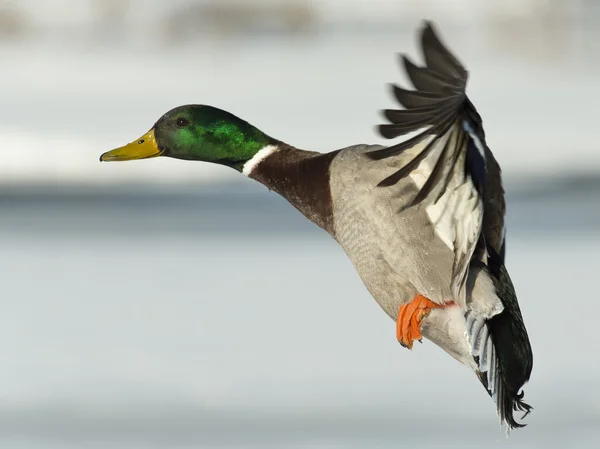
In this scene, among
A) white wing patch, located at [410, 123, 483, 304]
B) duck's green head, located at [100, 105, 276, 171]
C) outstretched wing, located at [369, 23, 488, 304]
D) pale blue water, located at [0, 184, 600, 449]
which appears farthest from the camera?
pale blue water, located at [0, 184, 600, 449]

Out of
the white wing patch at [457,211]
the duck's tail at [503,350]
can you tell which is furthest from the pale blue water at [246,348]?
the white wing patch at [457,211]

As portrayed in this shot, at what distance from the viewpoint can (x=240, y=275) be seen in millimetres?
5027

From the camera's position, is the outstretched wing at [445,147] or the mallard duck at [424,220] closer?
the outstretched wing at [445,147]

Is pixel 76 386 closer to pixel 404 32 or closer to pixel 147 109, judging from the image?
pixel 147 109

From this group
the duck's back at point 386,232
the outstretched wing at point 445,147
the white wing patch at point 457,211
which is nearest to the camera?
the outstretched wing at point 445,147

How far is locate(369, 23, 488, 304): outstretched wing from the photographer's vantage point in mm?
1932

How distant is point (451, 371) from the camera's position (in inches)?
164

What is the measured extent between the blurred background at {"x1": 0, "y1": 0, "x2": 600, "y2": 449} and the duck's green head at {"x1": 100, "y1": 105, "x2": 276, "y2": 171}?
127 cm

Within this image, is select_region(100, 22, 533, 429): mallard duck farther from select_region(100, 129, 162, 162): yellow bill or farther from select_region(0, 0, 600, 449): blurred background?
select_region(0, 0, 600, 449): blurred background

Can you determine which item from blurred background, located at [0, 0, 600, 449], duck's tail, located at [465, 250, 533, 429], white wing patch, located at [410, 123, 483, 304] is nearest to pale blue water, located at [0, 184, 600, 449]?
blurred background, located at [0, 0, 600, 449]

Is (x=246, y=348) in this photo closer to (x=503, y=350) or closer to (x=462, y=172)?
(x=503, y=350)

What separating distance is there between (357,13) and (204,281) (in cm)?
865

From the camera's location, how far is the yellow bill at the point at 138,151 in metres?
2.61

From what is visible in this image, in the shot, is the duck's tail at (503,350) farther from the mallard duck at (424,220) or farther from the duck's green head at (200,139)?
the duck's green head at (200,139)
